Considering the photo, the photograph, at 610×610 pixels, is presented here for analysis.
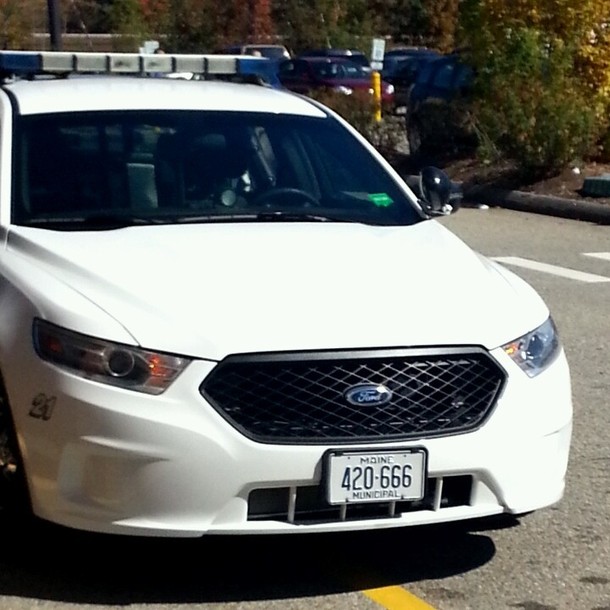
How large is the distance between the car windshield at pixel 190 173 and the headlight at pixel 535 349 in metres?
1.09

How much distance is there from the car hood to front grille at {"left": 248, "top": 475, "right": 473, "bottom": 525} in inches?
17.6

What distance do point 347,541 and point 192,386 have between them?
1.25 metres

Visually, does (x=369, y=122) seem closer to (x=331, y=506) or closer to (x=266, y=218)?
(x=266, y=218)

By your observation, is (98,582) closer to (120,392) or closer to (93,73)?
(120,392)

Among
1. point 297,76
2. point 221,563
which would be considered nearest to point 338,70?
point 297,76

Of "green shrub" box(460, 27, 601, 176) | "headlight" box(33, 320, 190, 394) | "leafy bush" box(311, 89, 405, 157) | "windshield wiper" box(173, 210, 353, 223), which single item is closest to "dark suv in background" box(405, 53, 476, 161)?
"leafy bush" box(311, 89, 405, 157)

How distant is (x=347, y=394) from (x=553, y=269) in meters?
8.92

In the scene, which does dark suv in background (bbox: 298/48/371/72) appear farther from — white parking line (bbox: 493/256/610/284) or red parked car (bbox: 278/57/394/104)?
white parking line (bbox: 493/256/610/284)

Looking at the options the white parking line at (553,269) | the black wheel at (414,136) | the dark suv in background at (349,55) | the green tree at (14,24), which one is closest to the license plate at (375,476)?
the white parking line at (553,269)

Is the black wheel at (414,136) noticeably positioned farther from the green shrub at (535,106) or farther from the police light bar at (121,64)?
the police light bar at (121,64)

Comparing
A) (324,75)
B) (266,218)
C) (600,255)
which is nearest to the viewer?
(266,218)

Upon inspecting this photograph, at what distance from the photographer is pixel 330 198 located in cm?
642

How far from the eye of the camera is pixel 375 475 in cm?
482

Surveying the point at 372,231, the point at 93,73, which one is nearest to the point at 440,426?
the point at 372,231
